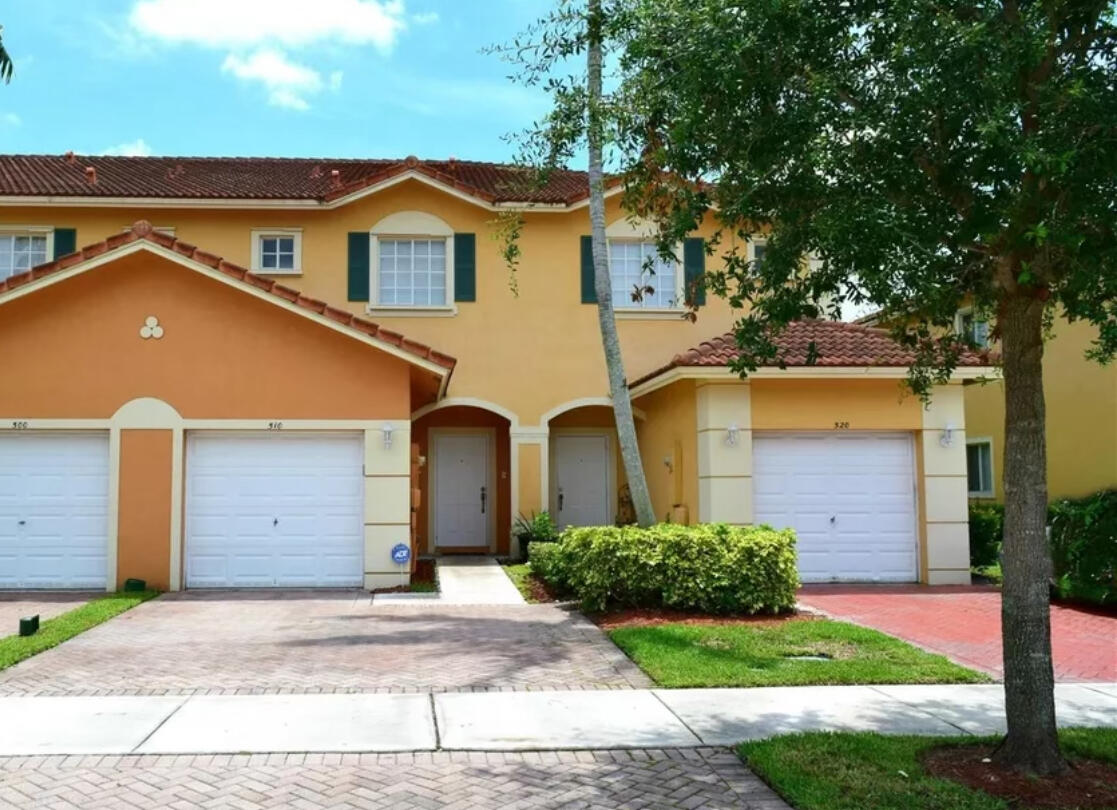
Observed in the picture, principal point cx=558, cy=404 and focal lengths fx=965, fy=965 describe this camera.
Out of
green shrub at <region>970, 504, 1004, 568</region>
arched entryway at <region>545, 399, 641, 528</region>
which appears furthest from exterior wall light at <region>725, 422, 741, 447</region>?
arched entryway at <region>545, 399, 641, 528</region>

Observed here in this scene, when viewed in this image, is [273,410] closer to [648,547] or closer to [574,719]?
[648,547]

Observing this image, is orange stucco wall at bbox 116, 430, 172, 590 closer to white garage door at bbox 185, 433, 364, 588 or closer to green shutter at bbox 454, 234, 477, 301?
white garage door at bbox 185, 433, 364, 588

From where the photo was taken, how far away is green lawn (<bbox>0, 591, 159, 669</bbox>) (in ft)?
30.4

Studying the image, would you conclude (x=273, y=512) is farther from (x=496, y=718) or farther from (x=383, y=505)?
(x=496, y=718)

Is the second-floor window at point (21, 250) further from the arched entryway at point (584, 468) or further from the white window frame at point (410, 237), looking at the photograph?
the arched entryway at point (584, 468)

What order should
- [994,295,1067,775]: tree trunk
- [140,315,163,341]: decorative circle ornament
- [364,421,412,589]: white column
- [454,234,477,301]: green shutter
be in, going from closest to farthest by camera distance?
[994,295,1067,775]: tree trunk, [140,315,163,341]: decorative circle ornament, [364,421,412,589]: white column, [454,234,477,301]: green shutter

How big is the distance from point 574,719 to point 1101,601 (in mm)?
8730

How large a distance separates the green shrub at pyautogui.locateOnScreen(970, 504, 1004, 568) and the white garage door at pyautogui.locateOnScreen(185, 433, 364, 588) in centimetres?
1078

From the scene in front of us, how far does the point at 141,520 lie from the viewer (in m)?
14.0

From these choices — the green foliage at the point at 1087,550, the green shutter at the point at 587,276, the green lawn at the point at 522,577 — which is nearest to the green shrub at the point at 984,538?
the green foliage at the point at 1087,550

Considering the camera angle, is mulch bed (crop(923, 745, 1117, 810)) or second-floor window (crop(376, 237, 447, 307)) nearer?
mulch bed (crop(923, 745, 1117, 810))

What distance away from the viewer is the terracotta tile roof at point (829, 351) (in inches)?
572

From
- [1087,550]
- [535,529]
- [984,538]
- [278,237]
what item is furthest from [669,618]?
[278,237]

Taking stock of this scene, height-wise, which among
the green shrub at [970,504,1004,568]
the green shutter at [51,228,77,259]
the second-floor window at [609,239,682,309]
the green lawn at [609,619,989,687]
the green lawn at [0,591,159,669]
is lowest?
the green lawn at [609,619,989,687]
